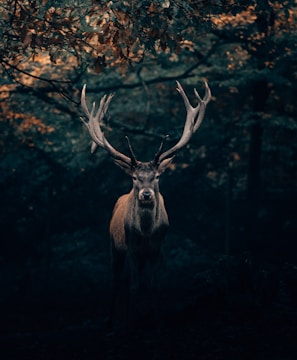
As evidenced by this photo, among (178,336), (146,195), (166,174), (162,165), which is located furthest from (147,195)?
(166,174)

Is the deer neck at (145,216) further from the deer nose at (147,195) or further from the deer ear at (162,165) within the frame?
the deer ear at (162,165)

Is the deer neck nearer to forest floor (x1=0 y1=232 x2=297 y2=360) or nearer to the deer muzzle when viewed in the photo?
the deer muzzle

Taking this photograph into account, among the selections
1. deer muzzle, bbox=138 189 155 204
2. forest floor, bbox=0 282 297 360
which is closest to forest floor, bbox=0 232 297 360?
forest floor, bbox=0 282 297 360

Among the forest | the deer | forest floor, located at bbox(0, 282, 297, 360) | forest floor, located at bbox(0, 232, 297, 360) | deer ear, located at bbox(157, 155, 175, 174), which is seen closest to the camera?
forest floor, located at bbox(0, 282, 297, 360)

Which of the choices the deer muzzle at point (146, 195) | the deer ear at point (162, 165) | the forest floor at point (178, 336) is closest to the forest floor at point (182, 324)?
the forest floor at point (178, 336)

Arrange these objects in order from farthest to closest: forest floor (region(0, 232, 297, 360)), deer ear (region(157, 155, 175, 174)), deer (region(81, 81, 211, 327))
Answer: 1. deer ear (region(157, 155, 175, 174))
2. deer (region(81, 81, 211, 327))
3. forest floor (region(0, 232, 297, 360))

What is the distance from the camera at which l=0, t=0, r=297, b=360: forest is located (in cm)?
1291

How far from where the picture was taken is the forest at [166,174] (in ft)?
42.4

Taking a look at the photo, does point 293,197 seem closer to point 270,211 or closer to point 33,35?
point 270,211

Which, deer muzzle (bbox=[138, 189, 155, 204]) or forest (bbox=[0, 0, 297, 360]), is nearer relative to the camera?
deer muzzle (bbox=[138, 189, 155, 204])

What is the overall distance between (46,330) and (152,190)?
3.26m

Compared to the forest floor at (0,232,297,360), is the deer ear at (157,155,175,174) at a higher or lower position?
higher

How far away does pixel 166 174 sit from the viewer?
1838 cm

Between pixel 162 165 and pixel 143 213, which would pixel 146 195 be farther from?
pixel 162 165
